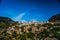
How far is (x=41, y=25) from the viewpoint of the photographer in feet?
36.0

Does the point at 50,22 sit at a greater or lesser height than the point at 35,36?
greater

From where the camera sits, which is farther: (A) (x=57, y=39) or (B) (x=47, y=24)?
(B) (x=47, y=24)

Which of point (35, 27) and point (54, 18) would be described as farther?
point (35, 27)

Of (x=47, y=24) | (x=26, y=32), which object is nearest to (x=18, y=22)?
(x=26, y=32)

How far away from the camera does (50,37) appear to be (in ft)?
33.8

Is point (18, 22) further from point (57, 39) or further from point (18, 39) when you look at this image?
point (57, 39)

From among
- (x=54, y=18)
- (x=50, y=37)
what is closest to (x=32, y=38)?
(x=50, y=37)

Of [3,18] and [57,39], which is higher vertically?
[3,18]

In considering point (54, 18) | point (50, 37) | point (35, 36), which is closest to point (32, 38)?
point (35, 36)

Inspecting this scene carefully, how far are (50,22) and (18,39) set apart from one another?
2155 millimetres

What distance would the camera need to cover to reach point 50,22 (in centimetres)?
1091

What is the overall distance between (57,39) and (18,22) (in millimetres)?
2482

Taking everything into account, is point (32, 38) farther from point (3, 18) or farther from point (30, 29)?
point (3, 18)

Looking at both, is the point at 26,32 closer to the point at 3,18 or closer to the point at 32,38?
the point at 32,38
